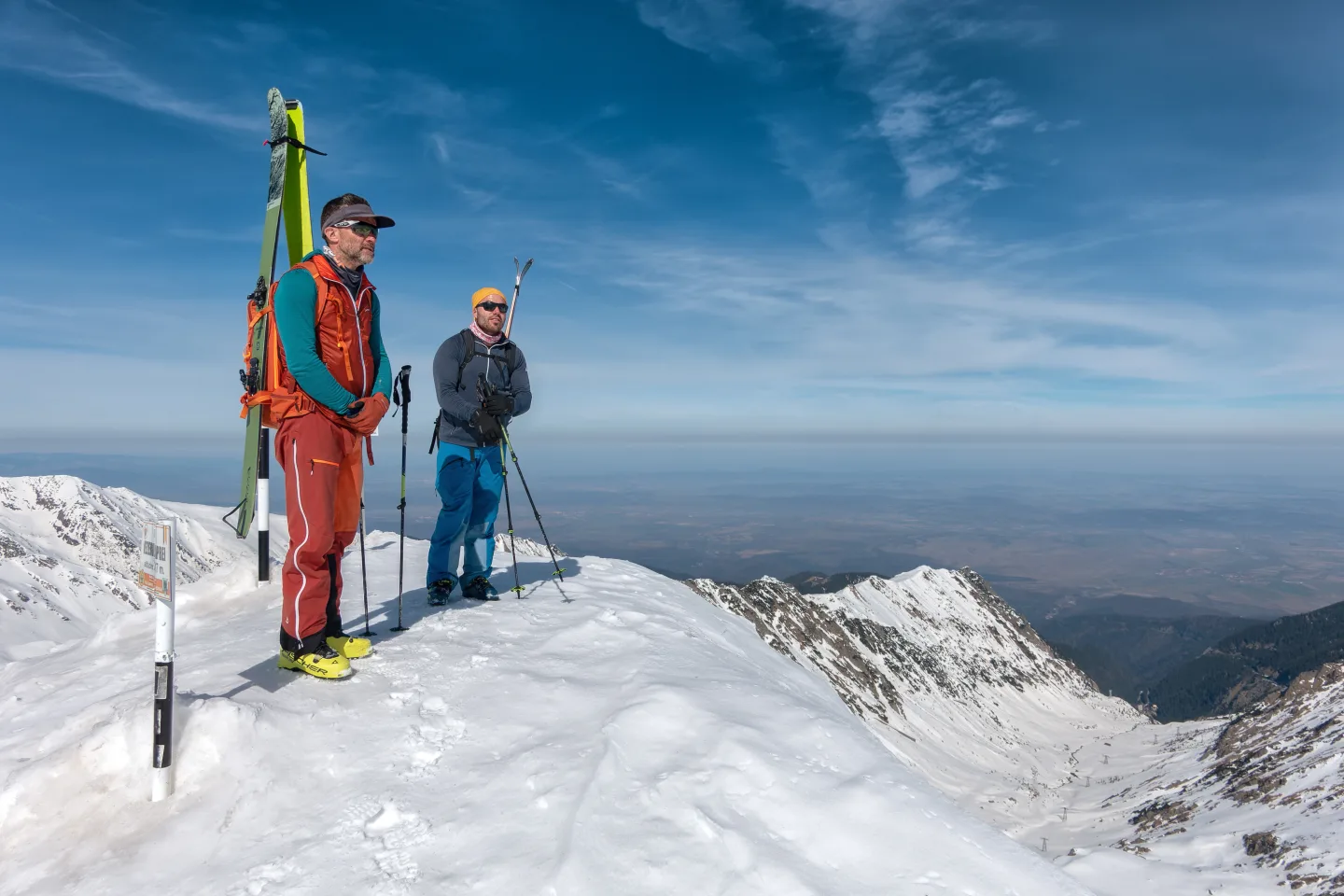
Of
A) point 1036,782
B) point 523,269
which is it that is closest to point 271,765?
point 523,269

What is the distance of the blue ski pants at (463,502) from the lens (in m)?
9.98

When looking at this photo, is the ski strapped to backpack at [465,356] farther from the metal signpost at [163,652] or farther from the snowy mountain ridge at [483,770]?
the metal signpost at [163,652]

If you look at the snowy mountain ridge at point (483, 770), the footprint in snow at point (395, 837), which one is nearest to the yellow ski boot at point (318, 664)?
the snowy mountain ridge at point (483, 770)

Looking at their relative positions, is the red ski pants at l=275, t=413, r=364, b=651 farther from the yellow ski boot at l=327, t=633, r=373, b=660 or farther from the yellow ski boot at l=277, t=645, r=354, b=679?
the yellow ski boot at l=327, t=633, r=373, b=660

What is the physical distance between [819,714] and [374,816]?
3.95 metres

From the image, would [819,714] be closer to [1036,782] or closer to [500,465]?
[500,465]

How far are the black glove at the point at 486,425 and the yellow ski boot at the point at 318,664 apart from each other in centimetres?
378

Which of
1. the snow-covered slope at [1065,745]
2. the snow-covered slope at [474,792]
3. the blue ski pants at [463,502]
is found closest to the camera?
the snow-covered slope at [474,792]

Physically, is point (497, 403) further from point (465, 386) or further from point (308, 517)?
point (308, 517)

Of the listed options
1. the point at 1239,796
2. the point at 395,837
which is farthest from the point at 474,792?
the point at 1239,796

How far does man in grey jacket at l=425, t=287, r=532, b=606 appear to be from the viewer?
9820mm

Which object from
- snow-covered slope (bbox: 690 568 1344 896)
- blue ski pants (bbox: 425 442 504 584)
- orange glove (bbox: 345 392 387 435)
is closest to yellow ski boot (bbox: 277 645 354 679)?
orange glove (bbox: 345 392 387 435)

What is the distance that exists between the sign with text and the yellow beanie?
19.0ft

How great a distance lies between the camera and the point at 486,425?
382 inches
